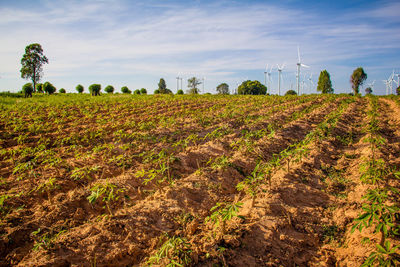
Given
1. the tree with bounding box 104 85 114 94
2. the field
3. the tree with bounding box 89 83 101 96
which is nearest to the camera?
the field

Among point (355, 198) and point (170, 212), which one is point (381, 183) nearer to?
point (355, 198)

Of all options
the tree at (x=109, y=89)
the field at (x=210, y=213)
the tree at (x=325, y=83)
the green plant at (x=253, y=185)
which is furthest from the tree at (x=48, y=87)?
the tree at (x=325, y=83)

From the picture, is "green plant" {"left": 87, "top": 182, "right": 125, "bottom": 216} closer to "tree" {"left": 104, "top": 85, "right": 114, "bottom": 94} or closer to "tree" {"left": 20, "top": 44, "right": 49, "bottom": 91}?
"tree" {"left": 104, "top": 85, "right": 114, "bottom": 94}

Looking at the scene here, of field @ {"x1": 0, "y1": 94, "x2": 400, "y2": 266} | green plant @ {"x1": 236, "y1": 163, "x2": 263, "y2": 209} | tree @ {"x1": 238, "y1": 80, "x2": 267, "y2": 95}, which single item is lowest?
field @ {"x1": 0, "y1": 94, "x2": 400, "y2": 266}

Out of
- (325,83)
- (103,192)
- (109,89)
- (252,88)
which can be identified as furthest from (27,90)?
(325,83)

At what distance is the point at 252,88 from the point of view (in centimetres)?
6012

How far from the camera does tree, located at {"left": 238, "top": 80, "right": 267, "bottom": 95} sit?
6016cm

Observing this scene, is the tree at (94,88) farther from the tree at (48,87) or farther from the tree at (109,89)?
the tree at (48,87)

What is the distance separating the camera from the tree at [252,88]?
60156 mm

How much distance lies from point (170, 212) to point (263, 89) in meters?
63.7

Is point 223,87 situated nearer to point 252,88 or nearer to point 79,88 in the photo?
point 252,88

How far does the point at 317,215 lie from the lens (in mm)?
3047

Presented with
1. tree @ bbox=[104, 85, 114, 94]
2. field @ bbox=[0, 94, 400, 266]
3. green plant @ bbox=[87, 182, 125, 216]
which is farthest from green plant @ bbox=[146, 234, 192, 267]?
tree @ bbox=[104, 85, 114, 94]

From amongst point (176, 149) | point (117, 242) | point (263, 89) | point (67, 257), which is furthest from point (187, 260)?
point (263, 89)
